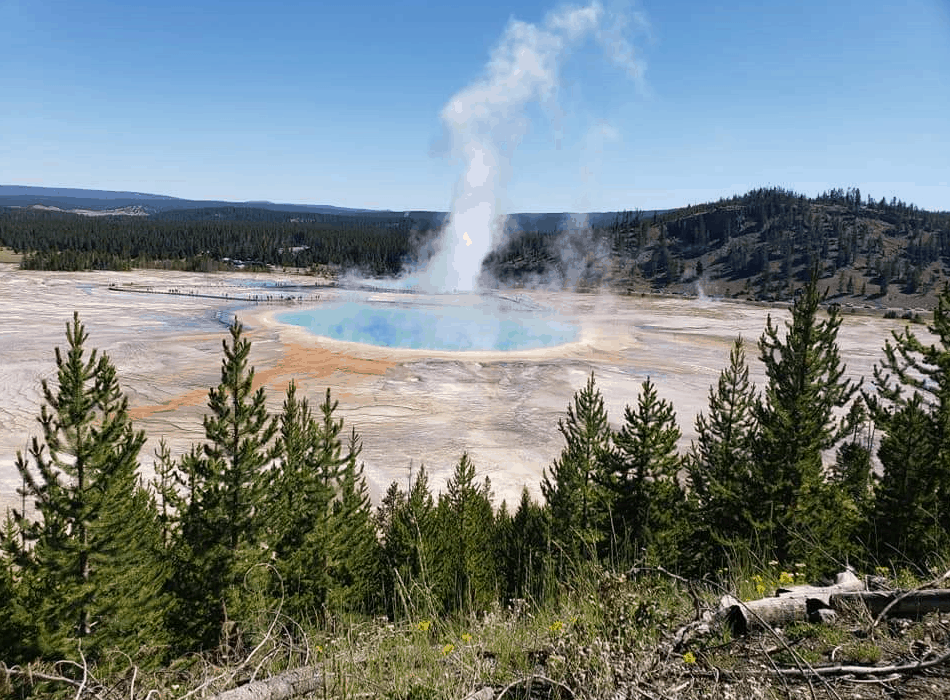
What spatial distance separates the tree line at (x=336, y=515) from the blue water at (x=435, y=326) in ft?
141

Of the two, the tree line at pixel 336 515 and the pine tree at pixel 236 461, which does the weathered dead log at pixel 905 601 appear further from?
the pine tree at pixel 236 461

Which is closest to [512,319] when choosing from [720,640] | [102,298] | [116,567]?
[102,298]

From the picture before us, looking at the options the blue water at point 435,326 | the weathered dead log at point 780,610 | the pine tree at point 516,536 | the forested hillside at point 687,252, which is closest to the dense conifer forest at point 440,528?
the pine tree at point 516,536

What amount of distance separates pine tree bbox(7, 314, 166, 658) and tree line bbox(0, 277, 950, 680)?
0.05m

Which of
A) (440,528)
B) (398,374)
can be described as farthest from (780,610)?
(398,374)

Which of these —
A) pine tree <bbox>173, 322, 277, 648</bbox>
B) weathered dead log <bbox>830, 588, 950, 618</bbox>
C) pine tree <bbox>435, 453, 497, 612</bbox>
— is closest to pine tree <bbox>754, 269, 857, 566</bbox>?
pine tree <bbox>435, 453, 497, 612</bbox>

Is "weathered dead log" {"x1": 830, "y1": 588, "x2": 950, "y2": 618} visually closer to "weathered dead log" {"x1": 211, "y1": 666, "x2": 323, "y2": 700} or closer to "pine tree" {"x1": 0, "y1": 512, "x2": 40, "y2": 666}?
"weathered dead log" {"x1": 211, "y1": 666, "x2": 323, "y2": 700}

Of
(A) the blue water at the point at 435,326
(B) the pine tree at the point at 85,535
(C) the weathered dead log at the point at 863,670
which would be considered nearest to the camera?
(C) the weathered dead log at the point at 863,670

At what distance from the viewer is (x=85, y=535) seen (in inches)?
627

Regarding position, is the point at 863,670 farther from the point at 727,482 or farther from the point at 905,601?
the point at 727,482

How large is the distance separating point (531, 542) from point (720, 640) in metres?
21.0

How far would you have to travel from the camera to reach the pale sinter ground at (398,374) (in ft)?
121

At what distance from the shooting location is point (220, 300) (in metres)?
97.9

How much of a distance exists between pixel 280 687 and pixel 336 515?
18924 millimetres
